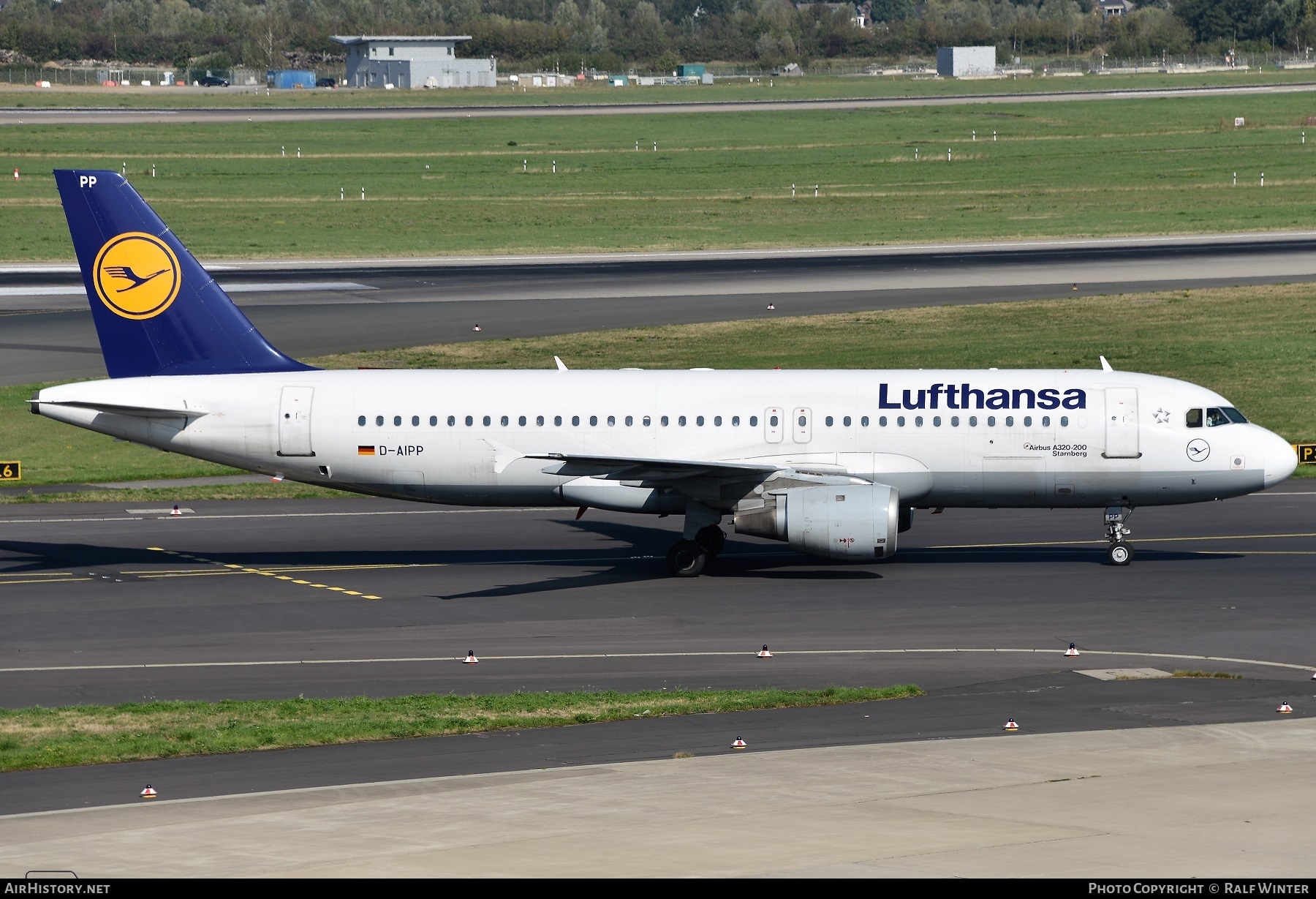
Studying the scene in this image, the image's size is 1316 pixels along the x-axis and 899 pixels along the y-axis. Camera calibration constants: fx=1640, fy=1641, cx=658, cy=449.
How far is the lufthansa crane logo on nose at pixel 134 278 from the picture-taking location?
128ft

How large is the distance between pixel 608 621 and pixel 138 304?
561 inches

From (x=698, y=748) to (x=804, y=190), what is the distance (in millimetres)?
100977

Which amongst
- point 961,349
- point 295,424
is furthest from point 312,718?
point 961,349

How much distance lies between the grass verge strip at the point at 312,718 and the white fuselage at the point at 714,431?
35.5ft

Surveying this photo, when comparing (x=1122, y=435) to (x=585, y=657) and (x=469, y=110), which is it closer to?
(x=585, y=657)

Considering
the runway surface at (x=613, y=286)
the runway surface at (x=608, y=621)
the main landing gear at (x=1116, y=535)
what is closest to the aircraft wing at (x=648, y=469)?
the runway surface at (x=608, y=621)

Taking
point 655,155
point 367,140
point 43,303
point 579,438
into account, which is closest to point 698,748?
point 579,438

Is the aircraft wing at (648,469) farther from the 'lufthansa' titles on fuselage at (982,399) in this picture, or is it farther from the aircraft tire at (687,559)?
the 'lufthansa' titles on fuselage at (982,399)

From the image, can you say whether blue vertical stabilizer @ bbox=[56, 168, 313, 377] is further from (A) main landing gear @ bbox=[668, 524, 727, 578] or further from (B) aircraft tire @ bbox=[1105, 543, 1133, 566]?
(B) aircraft tire @ bbox=[1105, 543, 1133, 566]

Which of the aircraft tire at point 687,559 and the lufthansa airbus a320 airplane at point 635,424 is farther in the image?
the aircraft tire at point 687,559

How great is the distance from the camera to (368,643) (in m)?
31.9

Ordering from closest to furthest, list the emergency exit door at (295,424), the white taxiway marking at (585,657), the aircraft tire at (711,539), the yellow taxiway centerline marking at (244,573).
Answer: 1. the white taxiway marking at (585,657)
2. the yellow taxiway centerline marking at (244,573)
3. the emergency exit door at (295,424)
4. the aircraft tire at (711,539)

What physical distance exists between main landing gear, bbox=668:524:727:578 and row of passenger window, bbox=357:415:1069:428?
8.34 ft

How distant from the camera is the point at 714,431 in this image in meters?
38.1
